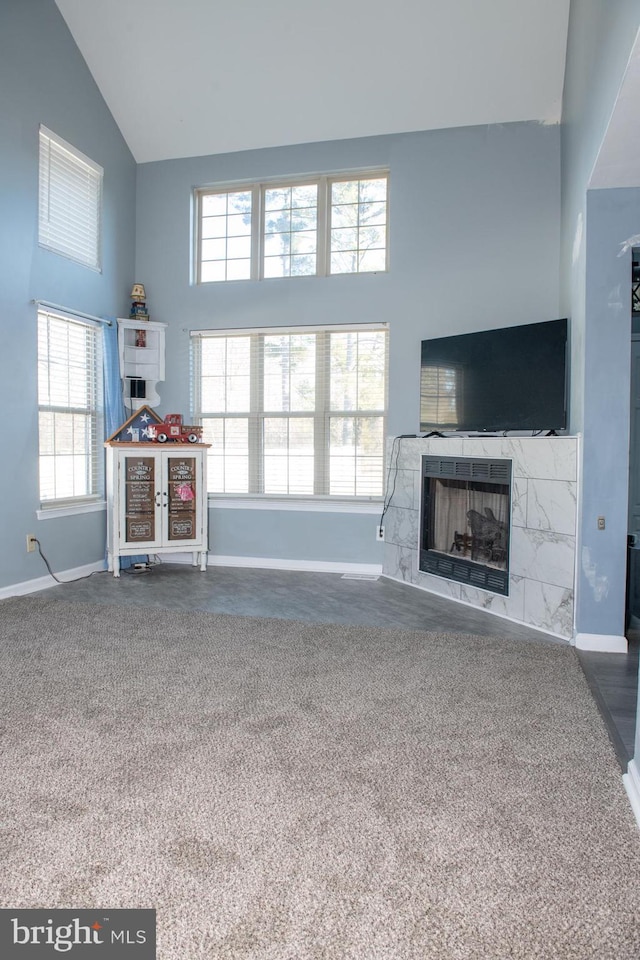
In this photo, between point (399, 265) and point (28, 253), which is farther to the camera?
point (399, 265)

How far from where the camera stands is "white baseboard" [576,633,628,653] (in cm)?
373

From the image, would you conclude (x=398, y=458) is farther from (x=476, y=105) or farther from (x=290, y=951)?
(x=290, y=951)

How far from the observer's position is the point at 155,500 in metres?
5.67

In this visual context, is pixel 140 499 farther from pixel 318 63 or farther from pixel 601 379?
pixel 318 63

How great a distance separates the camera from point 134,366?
6.14 metres

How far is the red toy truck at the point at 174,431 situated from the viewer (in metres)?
5.70

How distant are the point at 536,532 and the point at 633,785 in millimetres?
2251

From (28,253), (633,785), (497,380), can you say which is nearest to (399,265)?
(497,380)

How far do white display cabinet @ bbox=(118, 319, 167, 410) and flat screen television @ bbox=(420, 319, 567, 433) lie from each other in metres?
2.55

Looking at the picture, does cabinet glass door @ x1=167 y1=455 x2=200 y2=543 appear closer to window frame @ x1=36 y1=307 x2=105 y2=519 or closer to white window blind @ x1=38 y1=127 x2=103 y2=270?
window frame @ x1=36 y1=307 x2=105 y2=519

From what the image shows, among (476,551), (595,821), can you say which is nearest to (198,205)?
(476,551)

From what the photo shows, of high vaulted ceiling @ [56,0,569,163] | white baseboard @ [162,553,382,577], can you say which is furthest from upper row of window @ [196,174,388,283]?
white baseboard @ [162,553,382,577]

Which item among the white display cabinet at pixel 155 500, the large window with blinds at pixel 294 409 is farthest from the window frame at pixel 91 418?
the large window with blinds at pixel 294 409

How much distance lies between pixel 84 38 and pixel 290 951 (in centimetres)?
640
